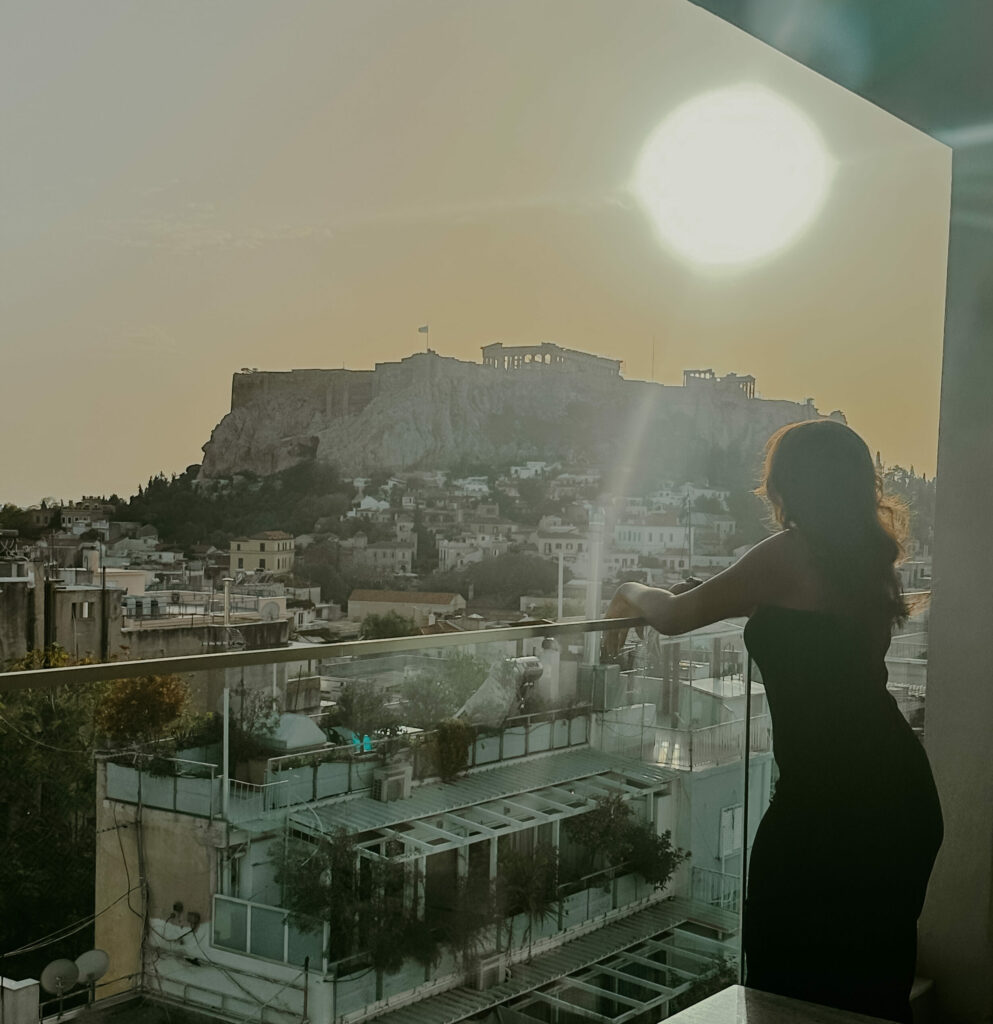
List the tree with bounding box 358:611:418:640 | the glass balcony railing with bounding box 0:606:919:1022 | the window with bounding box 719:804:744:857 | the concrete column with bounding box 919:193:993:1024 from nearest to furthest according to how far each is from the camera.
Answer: the glass balcony railing with bounding box 0:606:919:1022, the window with bounding box 719:804:744:857, the concrete column with bounding box 919:193:993:1024, the tree with bounding box 358:611:418:640

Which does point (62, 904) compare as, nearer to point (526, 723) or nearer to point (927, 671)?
point (526, 723)

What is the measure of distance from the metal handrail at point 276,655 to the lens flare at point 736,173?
241 inches

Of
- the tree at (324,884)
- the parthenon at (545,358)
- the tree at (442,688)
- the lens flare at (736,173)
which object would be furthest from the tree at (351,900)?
the parthenon at (545,358)

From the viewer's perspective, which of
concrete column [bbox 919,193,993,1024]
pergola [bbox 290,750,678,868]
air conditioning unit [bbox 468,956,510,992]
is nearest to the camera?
pergola [bbox 290,750,678,868]

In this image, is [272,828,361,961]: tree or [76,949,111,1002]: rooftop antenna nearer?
[76,949,111,1002]: rooftop antenna

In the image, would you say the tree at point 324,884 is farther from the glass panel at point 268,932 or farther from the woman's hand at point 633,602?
the woman's hand at point 633,602

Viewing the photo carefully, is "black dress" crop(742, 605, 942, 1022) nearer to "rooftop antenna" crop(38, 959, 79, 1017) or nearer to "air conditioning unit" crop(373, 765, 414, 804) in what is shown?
"air conditioning unit" crop(373, 765, 414, 804)

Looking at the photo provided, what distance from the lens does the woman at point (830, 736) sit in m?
2.08

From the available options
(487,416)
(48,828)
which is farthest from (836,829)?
(487,416)

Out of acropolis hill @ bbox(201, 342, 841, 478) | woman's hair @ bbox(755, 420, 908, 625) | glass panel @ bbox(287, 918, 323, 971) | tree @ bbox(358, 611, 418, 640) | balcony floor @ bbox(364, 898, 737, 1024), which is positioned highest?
acropolis hill @ bbox(201, 342, 841, 478)

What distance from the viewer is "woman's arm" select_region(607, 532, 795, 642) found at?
2.10 meters

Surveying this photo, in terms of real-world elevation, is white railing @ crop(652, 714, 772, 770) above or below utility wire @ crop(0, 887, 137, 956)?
above

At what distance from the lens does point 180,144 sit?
66.5ft

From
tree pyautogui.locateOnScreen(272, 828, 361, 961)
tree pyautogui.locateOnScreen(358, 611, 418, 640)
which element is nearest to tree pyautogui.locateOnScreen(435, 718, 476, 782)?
tree pyautogui.locateOnScreen(272, 828, 361, 961)
